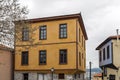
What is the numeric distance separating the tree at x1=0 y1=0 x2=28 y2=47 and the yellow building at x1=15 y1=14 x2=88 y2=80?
17144mm

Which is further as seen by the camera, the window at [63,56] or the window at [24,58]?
the window at [24,58]

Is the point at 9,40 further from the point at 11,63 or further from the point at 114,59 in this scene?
the point at 11,63

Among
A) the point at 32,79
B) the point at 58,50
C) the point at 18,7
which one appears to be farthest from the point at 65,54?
the point at 18,7

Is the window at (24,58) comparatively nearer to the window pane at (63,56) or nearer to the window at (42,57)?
the window at (42,57)

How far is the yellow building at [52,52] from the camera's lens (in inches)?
1544

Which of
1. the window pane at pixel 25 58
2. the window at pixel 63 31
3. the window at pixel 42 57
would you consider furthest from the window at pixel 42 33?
the window pane at pixel 25 58

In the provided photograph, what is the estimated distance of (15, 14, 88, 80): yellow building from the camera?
3922 cm

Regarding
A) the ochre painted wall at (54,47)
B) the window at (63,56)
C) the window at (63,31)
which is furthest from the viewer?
the window at (63,31)

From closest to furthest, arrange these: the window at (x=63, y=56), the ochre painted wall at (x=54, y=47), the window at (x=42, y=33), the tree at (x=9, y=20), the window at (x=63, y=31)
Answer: the tree at (x=9, y=20)
the ochre painted wall at (x=54, y=47)
the window at (x=63, y=56)
the window at (x=63, y=31)
the window at (x=42, y=33)

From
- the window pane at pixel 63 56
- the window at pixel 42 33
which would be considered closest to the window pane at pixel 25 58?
the window at pixel 42 33

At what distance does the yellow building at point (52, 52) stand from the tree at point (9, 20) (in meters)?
17.1

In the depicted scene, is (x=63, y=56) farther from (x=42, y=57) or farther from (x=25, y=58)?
(x=25, y=58)

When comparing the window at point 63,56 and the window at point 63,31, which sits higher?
the window at point 63,31

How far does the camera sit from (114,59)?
1480 inches
